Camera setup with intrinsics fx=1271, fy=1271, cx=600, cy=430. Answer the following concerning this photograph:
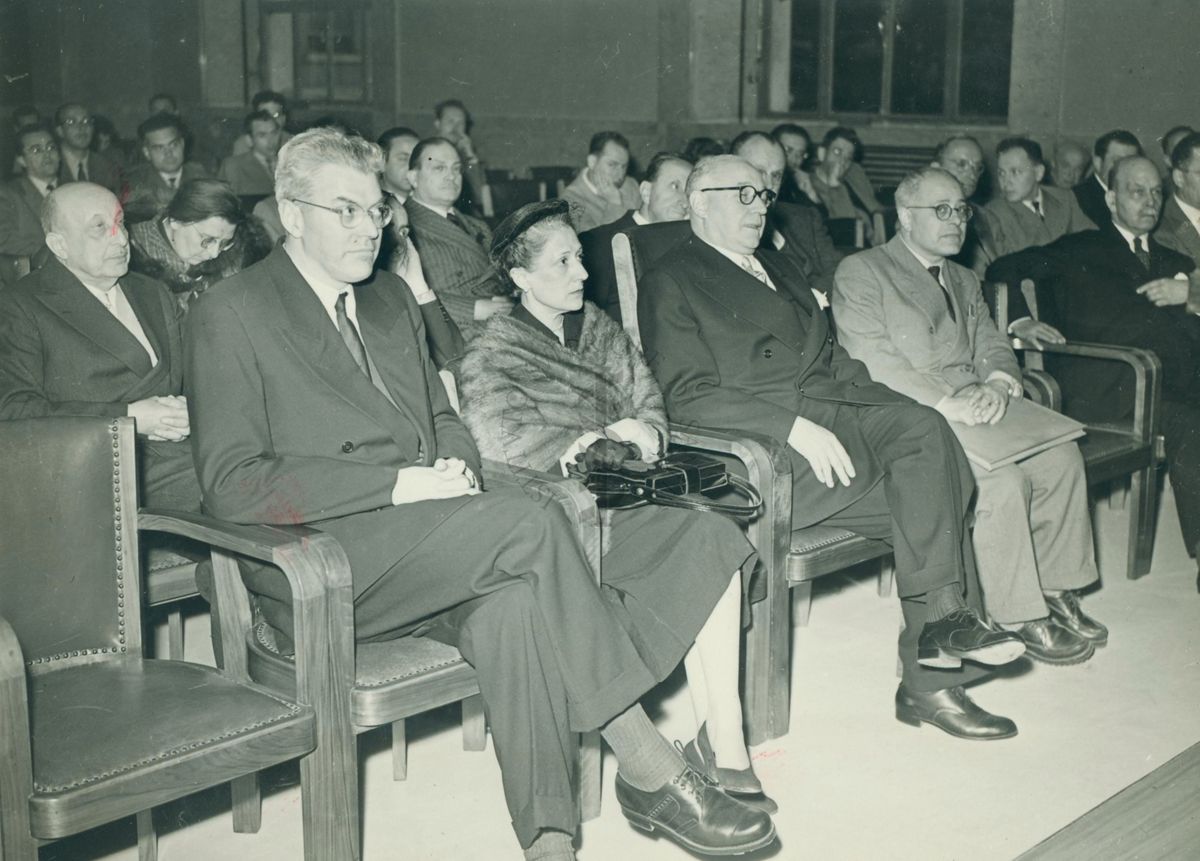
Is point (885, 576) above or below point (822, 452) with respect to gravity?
below

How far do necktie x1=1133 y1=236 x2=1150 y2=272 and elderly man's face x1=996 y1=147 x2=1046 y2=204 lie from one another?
174 centimetres

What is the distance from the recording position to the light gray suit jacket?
3.33m

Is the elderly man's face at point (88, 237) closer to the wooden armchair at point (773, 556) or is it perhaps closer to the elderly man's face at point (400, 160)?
the wooden armchair at point (773, 556)

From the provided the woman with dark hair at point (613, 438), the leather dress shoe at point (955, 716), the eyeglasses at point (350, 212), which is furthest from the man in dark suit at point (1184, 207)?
the eyeglasses at point (350, 212)

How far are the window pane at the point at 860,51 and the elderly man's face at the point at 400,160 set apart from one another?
6136 millimetres

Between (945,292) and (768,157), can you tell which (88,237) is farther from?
(768,157)

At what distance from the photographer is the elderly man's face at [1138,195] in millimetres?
4172

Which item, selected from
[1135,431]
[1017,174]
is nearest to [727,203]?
[1135,431]

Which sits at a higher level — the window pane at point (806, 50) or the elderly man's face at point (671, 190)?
the window pane at point (806, 50)

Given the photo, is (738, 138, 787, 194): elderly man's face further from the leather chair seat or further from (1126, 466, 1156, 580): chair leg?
the leather chair seat

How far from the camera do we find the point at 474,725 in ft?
8.89

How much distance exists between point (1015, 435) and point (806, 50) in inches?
310

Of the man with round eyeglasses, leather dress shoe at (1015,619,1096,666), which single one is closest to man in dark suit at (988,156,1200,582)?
the man with round eyeglasses

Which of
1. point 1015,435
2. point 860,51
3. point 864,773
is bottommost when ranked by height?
point 864,773
